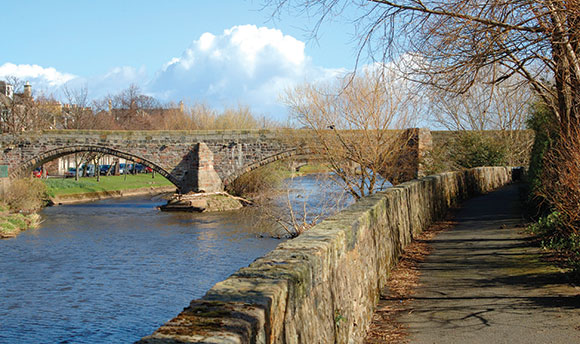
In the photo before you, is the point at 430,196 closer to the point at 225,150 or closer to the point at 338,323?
the point at 338,323

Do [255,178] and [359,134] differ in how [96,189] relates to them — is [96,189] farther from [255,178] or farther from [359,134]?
[359,134]

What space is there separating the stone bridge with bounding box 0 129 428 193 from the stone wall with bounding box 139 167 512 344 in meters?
28.9

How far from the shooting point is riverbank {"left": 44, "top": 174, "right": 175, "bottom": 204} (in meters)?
38.1

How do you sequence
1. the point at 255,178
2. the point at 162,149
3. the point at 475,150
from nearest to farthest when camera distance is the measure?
the point at 475,150, the point at 162,149, the point at 255,178

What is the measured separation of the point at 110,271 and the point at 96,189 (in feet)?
82.7

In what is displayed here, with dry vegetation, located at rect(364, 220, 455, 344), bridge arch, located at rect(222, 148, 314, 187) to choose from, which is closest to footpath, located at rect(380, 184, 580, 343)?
dry vegetation, located at rect(364, 220, 455, 344)

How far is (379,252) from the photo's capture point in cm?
748

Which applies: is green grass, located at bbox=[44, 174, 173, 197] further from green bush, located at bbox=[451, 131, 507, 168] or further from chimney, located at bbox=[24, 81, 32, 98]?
green bush, located at bbox=[451, 131, 507, 168]

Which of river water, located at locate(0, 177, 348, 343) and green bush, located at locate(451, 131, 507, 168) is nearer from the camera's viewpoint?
river water, located at locate(0, 177, 348, 343)

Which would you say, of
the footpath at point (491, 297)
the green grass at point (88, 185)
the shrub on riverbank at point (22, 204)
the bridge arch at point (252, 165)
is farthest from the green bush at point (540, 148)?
the green grass at point (88, 185)

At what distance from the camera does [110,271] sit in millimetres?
17625

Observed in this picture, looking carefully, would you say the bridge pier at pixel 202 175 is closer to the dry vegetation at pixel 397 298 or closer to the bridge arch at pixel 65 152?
the bridge arch at pixel 65 152

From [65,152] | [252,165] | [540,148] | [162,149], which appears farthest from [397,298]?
[65,152]

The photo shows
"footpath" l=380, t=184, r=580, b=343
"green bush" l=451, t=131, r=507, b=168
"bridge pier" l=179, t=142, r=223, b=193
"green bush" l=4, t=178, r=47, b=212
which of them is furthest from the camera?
"bridge pier" l=179, t=142, r=223, b=193
